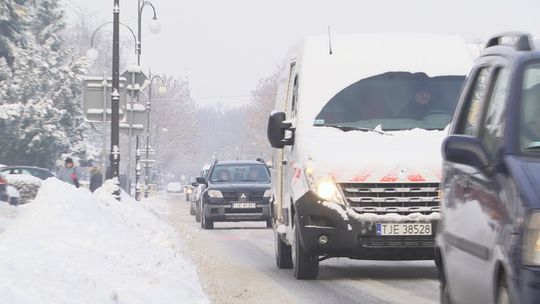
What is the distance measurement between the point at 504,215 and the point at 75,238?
6.10m

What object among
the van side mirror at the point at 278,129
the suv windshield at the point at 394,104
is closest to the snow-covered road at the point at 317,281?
the van side mirror at the point at 278,129

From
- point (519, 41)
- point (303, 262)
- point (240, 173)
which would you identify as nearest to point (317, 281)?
point (303, 262)

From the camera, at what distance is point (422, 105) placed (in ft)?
44.2

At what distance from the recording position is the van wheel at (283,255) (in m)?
14.8

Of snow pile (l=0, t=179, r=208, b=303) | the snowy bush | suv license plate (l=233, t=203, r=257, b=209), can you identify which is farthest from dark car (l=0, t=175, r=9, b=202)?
snow pile (l=0, t=179, r=208, b=303)

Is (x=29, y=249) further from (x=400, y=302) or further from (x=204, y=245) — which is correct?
(x=204, y=245)

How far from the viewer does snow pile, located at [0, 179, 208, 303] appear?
24.2 ft

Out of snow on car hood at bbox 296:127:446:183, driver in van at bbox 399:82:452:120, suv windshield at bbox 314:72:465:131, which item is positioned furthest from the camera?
driver in van at bbox 399:82:452:120

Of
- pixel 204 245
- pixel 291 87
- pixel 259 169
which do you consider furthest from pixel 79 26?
pixel 291 87

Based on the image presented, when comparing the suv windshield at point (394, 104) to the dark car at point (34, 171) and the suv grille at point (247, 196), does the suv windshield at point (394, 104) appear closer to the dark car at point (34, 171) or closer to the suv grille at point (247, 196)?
the suv grille at point (247, 196)

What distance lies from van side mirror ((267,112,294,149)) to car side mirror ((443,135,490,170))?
22.7 feet

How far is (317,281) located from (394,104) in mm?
2050

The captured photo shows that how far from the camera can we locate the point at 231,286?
12.7 metres

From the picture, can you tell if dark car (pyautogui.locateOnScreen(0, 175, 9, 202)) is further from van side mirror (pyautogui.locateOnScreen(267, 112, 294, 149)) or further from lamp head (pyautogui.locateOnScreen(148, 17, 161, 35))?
van side mirror (pyautogui.locateOnScreen(267, 112, 294, 149))
